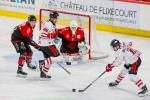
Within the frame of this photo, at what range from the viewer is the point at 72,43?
412 inches

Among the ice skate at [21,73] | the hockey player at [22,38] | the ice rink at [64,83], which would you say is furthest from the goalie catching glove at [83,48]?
the ice skate at [21,73]

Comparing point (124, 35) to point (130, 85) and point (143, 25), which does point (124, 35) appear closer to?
point (143, 25)

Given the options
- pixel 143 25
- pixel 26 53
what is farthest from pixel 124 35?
pixel 26 53

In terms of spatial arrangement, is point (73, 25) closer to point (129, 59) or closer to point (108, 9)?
point (129, 59)

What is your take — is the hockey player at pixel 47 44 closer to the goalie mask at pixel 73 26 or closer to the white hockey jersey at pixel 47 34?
the white hockey jersey at pixel 47 34

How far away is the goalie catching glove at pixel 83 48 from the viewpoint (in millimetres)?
10414

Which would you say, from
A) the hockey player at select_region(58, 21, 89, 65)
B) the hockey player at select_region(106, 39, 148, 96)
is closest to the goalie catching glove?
the hockey player at select_region(58, 21, 89, 65)

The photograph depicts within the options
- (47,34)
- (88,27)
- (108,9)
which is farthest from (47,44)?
(108,9)

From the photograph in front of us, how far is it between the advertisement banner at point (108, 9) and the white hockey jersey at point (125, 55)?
16.0 feet

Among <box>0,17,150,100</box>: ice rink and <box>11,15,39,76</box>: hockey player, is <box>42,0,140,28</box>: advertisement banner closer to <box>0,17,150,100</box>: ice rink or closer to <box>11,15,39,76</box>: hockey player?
<box>0,17,150,100</box>: ice rink

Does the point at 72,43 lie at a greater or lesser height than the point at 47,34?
lesser

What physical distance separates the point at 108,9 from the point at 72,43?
312cm

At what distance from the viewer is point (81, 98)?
817 centimetres

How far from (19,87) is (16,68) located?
130cm
